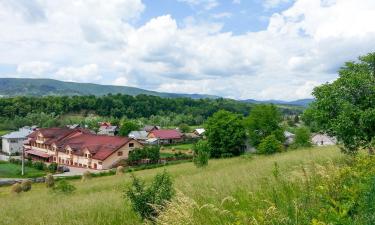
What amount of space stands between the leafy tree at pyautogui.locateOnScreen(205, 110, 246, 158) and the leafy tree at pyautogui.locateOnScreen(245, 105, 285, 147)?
170cm

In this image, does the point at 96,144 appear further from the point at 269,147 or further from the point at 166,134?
the point at 166,134

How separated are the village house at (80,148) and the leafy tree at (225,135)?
15.0 metres

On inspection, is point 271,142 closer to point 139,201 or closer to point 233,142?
point 233,142

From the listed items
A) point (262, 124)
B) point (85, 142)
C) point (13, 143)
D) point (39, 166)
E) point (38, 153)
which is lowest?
point (38, 153)

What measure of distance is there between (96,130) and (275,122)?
70.6m

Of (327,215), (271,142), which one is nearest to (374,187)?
(327,215)

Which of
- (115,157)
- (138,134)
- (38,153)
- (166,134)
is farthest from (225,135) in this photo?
(138,134)

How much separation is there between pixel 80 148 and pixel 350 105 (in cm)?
5899

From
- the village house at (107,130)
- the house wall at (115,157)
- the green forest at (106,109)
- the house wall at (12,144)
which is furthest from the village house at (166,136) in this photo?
the green forest at (106,109)

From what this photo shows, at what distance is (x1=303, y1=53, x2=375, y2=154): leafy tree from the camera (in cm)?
1429

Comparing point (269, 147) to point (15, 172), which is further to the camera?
point (15, 172)

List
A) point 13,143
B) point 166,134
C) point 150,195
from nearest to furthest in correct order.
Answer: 1. point 150,195
2. point 13,143
3. point 166,134

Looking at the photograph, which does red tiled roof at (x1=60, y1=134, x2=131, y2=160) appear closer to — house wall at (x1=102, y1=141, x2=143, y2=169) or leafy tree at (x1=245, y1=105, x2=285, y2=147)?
house wall at (x1=102, y1=141, x2=143, y2=169)

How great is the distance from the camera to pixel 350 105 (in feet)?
47.3
